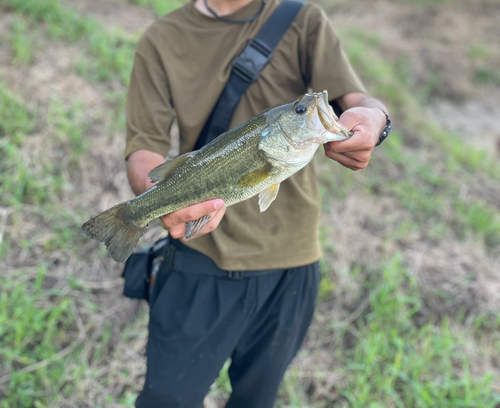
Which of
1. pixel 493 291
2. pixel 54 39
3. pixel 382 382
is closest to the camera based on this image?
pixel 382 382

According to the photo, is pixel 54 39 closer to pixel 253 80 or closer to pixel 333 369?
pixel 253 80

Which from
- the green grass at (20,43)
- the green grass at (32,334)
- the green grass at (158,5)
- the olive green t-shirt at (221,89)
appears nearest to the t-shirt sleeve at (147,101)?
the olive green t-shirt at (221,89)

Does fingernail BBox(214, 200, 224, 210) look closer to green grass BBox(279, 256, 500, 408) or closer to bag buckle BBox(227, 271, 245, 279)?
bag buckle BBox(227, 271, 245, 279)

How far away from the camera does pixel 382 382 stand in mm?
2988

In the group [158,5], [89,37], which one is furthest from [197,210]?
[158,5]

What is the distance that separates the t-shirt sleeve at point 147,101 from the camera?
1.96 meters

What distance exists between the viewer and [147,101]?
1.96m

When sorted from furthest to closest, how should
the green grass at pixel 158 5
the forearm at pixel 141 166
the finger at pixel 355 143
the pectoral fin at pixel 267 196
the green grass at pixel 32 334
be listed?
1. the green grass at pixel 158 5
2. the green grass at pixel 32 334
3. the forearm at pixel 141 166
4. the pectoral fin at pixel 267 196
5. the finger at pixel 355 143

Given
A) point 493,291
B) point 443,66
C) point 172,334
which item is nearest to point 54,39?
point 172,334

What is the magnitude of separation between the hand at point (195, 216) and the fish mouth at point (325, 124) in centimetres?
47

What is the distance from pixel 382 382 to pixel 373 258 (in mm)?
1368

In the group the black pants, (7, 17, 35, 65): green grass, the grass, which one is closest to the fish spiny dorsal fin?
the black pants

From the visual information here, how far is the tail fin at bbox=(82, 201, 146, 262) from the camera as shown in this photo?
1.74 m

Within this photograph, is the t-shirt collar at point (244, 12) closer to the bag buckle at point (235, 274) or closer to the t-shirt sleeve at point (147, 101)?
the t-shirt sleeve at point (147, 101)
